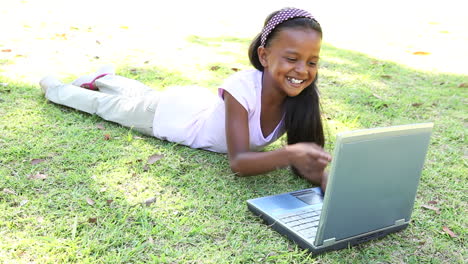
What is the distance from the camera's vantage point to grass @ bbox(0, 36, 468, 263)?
192cm

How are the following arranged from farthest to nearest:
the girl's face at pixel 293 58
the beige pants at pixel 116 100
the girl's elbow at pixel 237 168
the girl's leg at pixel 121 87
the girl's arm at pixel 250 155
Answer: the girl's leg at pixel 121 87 < the beige pants at pixel 116 100 < the girl's elbow at pixel 237 168 < the girl's face at pixel 293 58 < the girl's arm at pixel 250 155

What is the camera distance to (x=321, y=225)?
5.86 ft

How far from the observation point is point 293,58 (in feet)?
7.81

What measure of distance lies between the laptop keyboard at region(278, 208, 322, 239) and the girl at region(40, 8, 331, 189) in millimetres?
220

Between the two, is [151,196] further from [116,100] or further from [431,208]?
[431,208]

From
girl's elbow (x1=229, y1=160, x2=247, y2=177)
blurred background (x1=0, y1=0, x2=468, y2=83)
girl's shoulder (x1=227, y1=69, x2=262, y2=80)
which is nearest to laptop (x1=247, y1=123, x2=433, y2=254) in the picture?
girl's elbow (x1=229, y1=160, x2=247, y2=177)

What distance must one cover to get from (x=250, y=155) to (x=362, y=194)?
29.6 inches

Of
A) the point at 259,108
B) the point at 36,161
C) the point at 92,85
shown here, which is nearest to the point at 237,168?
the point at 259,108

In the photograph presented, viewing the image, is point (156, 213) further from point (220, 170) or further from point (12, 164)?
point (12, 164)

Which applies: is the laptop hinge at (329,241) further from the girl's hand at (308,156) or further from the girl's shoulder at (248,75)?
the girl's shoulder at (248,75)

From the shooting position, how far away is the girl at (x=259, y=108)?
92.8 inches

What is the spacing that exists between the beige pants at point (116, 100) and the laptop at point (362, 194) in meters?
1.29

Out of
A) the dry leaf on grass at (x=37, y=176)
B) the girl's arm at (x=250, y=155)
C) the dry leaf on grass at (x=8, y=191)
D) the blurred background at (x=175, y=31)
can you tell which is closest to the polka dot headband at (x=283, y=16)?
the girl's arm at (x=250, y=155)

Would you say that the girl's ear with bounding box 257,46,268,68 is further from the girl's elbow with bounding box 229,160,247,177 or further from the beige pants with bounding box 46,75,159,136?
the beige pants with bounding box 46,75,159,136
